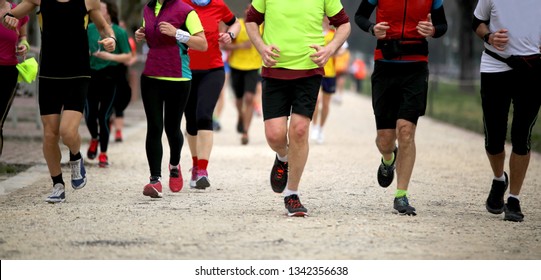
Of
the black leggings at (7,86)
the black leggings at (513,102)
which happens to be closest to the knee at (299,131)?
the black leggings at (513,102)

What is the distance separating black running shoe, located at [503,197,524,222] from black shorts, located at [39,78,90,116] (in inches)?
140

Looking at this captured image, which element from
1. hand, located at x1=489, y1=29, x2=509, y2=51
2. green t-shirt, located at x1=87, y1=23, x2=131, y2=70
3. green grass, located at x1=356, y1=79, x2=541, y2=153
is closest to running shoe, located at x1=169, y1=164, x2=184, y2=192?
green t-shirt, located at x1=87, y1=23, x2=131, y2=70

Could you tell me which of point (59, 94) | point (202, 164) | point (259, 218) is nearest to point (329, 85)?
point (202, 164)

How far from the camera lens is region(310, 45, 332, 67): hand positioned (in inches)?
346

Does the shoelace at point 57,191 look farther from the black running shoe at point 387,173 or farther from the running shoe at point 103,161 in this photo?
the running shoe at point 103,161

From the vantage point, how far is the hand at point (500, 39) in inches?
354

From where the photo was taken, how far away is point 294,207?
888cm

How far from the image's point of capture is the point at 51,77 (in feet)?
31.3

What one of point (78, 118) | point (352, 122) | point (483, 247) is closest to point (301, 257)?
point (483, 247)

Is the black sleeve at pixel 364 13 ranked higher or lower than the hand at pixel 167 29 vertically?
higher

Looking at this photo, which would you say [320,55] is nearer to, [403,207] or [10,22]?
[403,207]

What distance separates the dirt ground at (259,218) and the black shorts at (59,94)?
0.81 metres

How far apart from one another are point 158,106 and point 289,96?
1558 mm

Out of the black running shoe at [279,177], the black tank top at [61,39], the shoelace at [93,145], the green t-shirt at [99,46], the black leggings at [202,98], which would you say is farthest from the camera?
the shoelace at [93,145]
